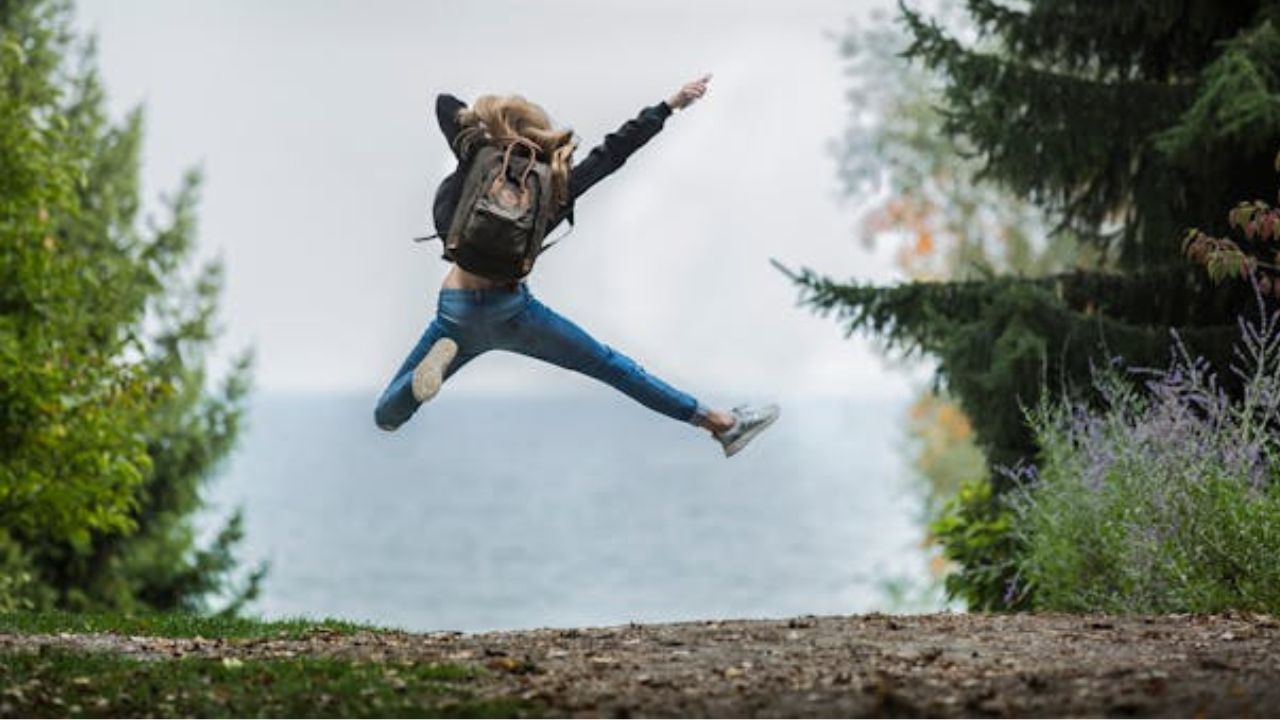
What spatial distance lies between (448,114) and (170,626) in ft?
9.58

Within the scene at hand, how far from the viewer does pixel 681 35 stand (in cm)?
5375

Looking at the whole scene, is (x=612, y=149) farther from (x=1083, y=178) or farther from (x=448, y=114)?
(x=1083, y=178)

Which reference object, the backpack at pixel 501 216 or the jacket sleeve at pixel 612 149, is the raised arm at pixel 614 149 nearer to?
the jacket sleeve at pixel 612 149

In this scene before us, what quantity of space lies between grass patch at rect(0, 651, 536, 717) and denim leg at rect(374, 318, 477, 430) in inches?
41.1

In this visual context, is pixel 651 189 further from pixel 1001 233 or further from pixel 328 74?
pixel 1001 233

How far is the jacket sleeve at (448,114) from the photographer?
7840 millimetres

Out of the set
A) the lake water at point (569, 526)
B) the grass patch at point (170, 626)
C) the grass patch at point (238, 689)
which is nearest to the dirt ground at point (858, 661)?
the grass patch at point (238, 689)

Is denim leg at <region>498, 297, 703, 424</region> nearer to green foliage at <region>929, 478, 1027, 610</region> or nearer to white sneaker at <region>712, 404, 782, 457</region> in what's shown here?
white sneaker at <region>712, 404, 782, 457</region>

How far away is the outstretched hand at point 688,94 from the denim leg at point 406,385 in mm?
1329

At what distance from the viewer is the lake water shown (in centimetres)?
4569

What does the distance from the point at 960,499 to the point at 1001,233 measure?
36.8 feet

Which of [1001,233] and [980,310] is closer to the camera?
[980,310]

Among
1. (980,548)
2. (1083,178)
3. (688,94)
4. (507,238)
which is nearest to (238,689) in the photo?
(507,238)

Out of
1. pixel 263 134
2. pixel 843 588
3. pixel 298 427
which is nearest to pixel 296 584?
pixel 843 588
